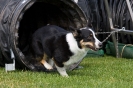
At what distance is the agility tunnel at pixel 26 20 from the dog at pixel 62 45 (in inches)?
10.0

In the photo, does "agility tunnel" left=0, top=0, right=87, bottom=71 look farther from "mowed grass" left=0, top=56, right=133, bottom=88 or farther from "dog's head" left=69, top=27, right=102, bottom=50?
"dog's head" left=69, top=27, right=102, bottom=50

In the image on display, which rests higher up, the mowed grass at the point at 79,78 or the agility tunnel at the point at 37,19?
the agility tunnel at the point at 37,19

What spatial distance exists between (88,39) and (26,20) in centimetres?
255

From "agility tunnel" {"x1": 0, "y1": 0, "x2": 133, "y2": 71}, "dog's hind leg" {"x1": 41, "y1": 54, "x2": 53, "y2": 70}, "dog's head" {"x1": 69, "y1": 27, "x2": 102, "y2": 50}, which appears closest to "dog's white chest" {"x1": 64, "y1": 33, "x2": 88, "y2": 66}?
"dog's head" {"x1": 69, "y1": 27, "x2": 102, "y2": 50}

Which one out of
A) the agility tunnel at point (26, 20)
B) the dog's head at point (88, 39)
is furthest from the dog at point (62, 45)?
the agility tunnel at point (26, 20)

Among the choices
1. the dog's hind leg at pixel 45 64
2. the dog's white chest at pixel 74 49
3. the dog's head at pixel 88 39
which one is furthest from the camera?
the dog's hind leg at pixel 45 64

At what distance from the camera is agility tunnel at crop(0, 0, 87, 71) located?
6480 mm

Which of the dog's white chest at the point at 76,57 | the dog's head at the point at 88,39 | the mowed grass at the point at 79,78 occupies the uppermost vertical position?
the dog's head at the point at 88,39

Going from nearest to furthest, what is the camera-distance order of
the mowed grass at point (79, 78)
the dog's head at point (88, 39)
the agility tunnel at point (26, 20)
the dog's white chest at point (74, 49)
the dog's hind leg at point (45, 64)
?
the mowed grass at point (79, 78) → the dog's head at point (88, 39) → the dog's white chest at point (74, 49) → the agility tunnel at point (26, 20) → the dog's hind leg at point (45, 64)

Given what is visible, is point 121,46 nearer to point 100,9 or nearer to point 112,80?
point 100,9

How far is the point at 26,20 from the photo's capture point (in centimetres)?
813

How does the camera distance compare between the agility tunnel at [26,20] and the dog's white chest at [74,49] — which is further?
the agility tunnel at [26,20]

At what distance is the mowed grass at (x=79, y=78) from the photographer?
211 inches

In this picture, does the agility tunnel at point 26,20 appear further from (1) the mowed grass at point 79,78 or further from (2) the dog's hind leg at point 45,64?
(1) the mowed grass at point 79,78
